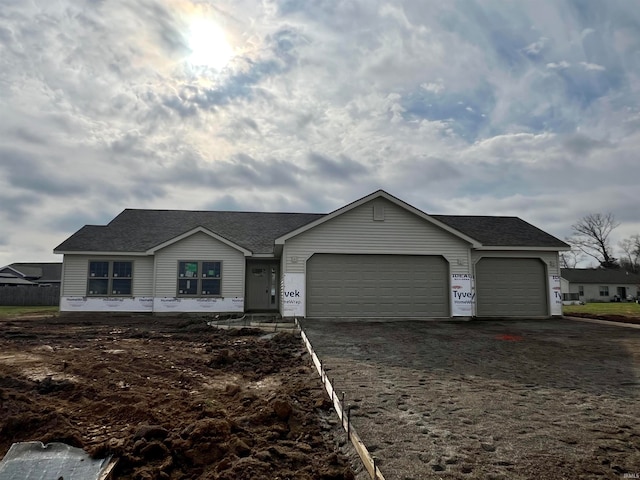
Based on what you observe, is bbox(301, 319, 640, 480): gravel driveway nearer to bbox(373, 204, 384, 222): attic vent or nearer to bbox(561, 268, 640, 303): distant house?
bbox(373, 204, 384, 222): attic vent

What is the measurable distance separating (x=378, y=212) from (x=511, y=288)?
644cm

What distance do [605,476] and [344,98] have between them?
11.2 m

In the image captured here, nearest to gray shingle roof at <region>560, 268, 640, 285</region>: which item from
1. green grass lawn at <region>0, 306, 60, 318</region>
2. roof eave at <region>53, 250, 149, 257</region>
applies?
roof eave at <region>53, 250, 149, 257</region>

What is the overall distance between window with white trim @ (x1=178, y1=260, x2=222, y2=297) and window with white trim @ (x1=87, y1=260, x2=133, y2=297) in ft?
7.86

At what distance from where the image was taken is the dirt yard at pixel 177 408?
137 inches

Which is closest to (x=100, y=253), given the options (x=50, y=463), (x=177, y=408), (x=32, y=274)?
(x=177, y=408)

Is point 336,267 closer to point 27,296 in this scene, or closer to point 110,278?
point 110,278

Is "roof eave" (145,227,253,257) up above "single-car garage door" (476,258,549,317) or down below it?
above

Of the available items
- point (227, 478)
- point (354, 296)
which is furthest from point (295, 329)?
point (227, 478)

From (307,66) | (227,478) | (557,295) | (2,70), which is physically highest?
(307,66)

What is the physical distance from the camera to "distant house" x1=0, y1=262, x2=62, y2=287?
1545 inches

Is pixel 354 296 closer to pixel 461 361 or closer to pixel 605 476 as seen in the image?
pixel 461 361

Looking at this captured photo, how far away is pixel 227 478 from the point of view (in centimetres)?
315

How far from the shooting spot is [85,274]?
1753 centimetres
